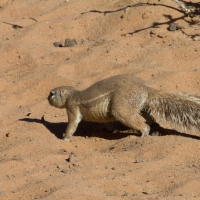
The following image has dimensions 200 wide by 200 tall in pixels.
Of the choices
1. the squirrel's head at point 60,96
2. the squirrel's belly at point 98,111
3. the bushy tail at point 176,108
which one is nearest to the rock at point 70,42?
the squirrel's head at point 60,96

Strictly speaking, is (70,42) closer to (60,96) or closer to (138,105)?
(60,96)

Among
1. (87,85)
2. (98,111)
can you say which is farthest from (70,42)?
(98,111)

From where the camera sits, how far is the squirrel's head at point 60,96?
8047mm

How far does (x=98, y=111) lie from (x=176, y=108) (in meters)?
0.97

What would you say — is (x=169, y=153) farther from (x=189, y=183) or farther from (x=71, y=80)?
(x=71, y=80)

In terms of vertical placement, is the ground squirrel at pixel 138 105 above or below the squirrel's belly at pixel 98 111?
above

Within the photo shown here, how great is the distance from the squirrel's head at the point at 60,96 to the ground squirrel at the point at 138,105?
518mm

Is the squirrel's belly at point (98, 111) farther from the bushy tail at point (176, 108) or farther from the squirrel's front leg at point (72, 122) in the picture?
the bushy tail at point (176, 108)

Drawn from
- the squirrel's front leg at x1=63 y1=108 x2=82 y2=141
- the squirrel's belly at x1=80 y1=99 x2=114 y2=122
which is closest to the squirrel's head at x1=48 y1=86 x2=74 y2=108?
the squirrel's front leg at x1=63 y1=108 x2=82 y2=141

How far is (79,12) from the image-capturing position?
11.2m

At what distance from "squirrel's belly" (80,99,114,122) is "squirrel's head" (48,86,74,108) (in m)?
0.39

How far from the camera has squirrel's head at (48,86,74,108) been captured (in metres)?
8.05

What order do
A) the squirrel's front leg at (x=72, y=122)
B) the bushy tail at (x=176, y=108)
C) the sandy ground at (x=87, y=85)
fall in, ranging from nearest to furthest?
the sandy ground at (x=87, y=85)
the bushy tail at (x=176, y=108)
the squirrel's front leg at (x=72, y=122)

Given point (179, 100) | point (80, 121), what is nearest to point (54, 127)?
point (80, 121)
